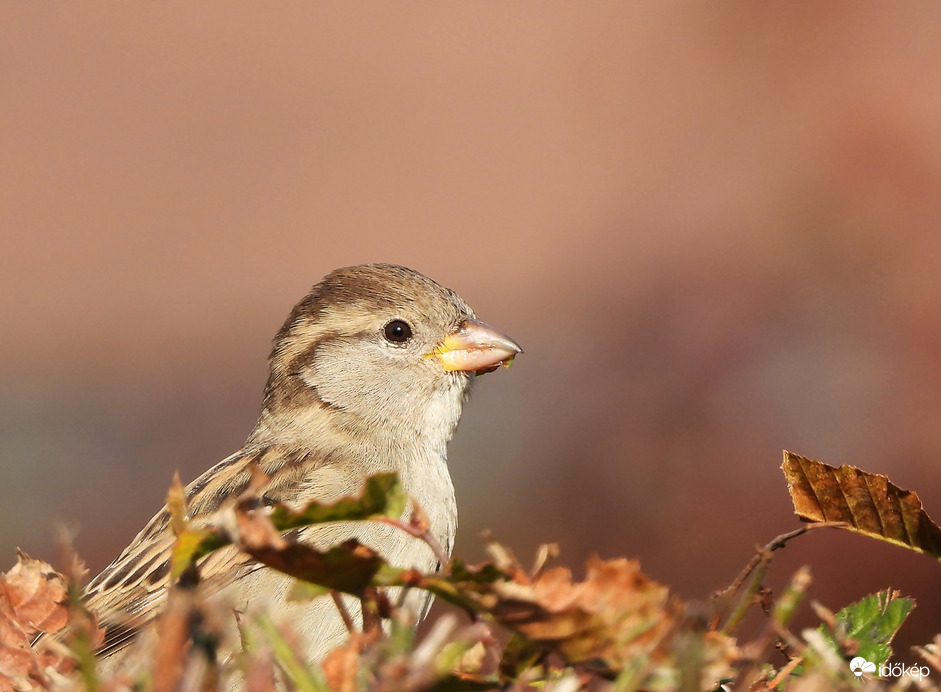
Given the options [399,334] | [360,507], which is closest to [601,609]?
[360,507]

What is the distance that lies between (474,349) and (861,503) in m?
2.73

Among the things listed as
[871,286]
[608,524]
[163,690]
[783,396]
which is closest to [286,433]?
[608,524]

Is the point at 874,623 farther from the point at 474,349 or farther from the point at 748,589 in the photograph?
the point at 474,349

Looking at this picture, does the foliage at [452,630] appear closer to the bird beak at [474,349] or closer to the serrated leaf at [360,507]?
the serrated leaf at [360,507]

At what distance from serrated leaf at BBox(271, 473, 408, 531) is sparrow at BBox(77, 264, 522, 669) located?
2151 millimetres

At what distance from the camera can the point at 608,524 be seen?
447 cm

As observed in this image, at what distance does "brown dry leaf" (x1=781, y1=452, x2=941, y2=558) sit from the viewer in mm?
1585

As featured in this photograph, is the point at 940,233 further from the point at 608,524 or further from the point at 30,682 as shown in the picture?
the point at 30,682

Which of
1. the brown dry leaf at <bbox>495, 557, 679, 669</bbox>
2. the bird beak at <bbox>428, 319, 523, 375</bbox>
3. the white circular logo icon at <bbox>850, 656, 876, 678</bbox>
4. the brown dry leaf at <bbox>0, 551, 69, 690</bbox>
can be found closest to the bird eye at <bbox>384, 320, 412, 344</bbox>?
the bird beak at <bbox>428, 319, 523, 375</bbox>

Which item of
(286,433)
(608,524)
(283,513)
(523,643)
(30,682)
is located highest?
(283,513)

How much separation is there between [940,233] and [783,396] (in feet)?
4.90

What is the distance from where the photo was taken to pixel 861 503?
161 centimetres

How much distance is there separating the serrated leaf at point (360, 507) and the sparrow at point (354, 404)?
2151mm

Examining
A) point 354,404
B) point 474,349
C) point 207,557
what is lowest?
point 207,557
